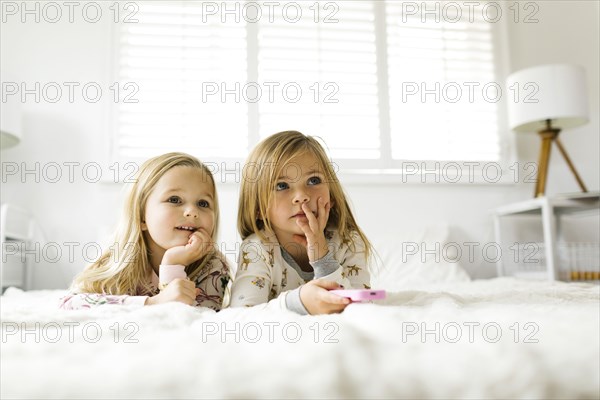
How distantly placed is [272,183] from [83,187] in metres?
1.73

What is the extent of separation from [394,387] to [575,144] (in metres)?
2.79

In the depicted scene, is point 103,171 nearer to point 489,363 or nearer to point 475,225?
point 475,225

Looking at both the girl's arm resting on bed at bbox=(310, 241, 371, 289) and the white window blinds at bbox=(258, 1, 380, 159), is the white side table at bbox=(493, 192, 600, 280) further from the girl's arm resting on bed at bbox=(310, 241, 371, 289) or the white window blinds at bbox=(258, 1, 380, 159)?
the girl's arm resting on bed at bbox=(310, 241, 371, 289)

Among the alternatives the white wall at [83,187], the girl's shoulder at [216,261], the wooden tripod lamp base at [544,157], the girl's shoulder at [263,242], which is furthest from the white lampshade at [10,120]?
the wooden tripod lamp base at [544,157]

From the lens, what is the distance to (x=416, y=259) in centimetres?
223

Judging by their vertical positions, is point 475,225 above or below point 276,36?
below

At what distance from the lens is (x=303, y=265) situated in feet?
3.35

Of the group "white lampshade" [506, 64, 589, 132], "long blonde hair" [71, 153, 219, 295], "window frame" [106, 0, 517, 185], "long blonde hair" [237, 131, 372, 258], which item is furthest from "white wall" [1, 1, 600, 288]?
"long blonde hair" [237, 131, 372, 258]

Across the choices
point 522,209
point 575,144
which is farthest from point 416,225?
point 575,144

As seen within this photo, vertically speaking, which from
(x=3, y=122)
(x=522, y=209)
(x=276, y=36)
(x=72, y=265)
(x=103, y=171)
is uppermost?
(x=276, y=36)

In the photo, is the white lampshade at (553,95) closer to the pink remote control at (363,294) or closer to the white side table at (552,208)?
the white side table at (552,208)

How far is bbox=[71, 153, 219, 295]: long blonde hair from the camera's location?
99 cm

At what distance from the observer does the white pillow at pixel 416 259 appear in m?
2.05

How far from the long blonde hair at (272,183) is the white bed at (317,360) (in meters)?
0.44
